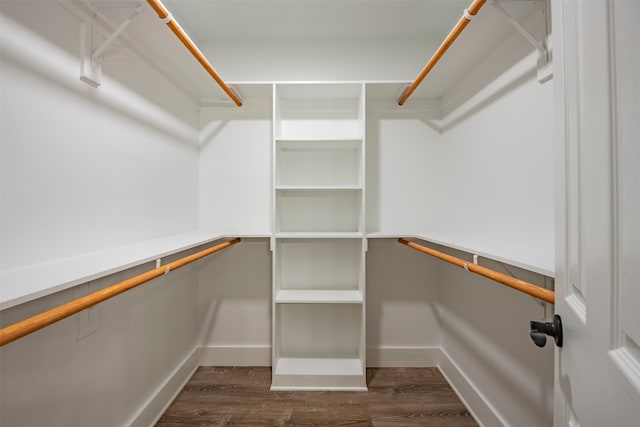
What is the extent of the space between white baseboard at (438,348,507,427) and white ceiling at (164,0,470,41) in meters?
2.26

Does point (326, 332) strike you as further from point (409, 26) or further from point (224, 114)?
point (409, 26)

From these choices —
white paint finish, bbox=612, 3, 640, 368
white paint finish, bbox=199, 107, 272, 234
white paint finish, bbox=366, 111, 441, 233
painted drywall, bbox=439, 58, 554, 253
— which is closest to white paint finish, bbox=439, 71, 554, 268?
painted drywall, bbox=439, 58, 554, 253

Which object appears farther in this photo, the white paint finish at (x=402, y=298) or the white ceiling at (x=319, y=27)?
the white paint finish at (x=402, y=298)

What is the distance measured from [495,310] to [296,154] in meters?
1.51

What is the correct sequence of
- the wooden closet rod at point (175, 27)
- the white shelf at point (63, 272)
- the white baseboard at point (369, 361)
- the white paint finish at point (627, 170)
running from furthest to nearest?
the white baseboard at point (369, 361) → the wooden closet rod at point (175, 27) → the white shelf at point (63, 272) → the white paint finish at point (627, 170)

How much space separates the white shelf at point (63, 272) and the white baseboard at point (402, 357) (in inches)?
62.4

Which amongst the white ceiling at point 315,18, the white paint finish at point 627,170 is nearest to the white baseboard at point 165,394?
the white paint finish at point 627,170

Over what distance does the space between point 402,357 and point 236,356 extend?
122 centimetres

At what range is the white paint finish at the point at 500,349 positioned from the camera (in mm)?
1061

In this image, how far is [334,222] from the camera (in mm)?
1906

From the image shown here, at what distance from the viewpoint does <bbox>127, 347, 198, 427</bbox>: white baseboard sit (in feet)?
4.30

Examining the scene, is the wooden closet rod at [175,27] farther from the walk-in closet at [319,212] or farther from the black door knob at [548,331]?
the black door knob at [548,331]

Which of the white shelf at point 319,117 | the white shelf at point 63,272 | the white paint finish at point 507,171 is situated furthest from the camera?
the white shelf at point 319,117

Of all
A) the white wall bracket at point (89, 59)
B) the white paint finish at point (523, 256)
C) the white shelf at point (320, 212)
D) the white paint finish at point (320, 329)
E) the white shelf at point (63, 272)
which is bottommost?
the white paint finish at point (320, 329)
